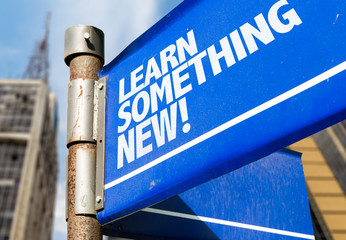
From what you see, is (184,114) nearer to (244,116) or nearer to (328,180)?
(244,116)

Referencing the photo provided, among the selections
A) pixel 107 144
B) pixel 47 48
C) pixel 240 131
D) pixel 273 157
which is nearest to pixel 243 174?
pixel 273 157

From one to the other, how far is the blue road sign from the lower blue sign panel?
0.97 ft

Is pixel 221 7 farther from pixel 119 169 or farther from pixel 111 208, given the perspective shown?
pixel 111 208

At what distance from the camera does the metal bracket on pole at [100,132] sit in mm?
1620

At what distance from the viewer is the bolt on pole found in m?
1.58

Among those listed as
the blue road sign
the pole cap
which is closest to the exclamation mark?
the blue road sign

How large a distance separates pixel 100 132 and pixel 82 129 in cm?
7

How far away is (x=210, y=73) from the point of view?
1456mm

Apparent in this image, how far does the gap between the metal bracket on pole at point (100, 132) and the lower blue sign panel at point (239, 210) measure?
0.42 ft

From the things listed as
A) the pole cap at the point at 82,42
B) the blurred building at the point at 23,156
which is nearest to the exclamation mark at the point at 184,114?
the pole cap at the point at 82,42

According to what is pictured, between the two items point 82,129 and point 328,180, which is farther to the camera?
point 328,180

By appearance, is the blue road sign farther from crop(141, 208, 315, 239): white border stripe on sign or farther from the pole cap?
crop(141, 208, 315, 239): white border stripe on sign

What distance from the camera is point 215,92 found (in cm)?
141

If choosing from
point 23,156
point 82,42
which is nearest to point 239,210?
point 82,42
